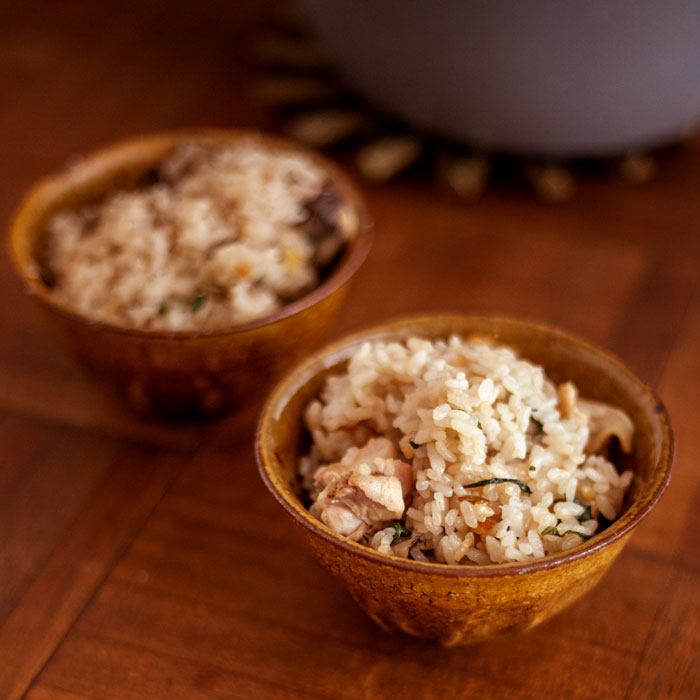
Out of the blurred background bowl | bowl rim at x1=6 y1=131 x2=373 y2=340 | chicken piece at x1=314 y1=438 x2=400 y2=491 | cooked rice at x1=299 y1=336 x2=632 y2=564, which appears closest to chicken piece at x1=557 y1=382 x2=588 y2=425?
cooked rice at x1=299 y1=336 x2=632 y2=564

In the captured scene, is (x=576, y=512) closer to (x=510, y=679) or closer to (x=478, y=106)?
(x=510, y=679)

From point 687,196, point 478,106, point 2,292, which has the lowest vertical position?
point 687,196

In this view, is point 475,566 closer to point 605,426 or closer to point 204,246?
point 605,426

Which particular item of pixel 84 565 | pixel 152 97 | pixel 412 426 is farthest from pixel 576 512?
pixel 152 97

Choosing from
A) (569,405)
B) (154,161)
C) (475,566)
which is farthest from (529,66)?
(475,566)

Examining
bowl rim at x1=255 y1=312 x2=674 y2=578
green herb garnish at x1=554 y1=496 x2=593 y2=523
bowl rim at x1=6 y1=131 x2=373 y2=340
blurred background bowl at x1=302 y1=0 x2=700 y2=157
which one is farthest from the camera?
blurred background bowl at x1=302 y1=0 x2=700 y2=157

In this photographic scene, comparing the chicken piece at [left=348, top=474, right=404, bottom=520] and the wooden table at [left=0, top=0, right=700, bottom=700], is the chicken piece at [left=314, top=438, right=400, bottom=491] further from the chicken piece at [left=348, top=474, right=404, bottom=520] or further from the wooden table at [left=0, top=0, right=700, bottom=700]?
the wooden table at [left=0, top=0, right=700, bottom=700]

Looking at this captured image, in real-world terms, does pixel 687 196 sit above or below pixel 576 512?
below
